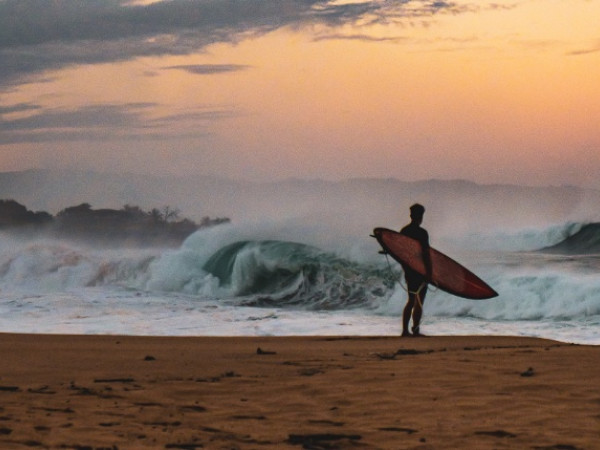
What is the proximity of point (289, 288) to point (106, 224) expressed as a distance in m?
28.2

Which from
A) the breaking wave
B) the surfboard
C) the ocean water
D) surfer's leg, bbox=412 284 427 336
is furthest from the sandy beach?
the breaking wave

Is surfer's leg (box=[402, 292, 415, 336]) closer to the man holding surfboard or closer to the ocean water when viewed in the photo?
the man holding surfboard

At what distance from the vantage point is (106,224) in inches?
1921

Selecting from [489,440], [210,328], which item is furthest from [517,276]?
[489,440]

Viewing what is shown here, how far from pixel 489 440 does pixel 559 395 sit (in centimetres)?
140

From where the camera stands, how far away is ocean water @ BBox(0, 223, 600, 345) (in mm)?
15289

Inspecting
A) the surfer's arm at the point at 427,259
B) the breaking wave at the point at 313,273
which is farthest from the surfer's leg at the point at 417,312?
the breaking wave at the point at 313,273

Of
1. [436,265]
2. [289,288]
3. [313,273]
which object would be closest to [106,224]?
[313,273]

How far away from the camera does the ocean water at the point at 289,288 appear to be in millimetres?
15289

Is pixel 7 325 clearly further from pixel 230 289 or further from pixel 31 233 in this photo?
pixel 31 233

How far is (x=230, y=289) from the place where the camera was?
22484mm

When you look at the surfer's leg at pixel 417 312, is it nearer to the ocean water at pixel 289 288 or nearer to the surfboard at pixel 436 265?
the surfboard at pixel 436 265

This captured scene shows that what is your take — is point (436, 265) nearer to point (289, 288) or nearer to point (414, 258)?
point (414, 258)

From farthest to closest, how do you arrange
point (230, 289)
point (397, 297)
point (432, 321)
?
point (230, 289), point (397, 297), point (432, 321)
